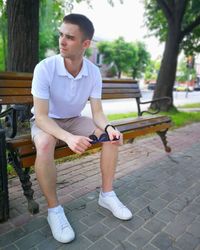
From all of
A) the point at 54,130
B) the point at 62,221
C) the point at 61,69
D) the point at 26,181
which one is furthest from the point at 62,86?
the point at 62,221

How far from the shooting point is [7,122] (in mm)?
2818

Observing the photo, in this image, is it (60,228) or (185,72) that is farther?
(185,72)

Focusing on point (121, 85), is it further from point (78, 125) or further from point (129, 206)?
point (129, 206)

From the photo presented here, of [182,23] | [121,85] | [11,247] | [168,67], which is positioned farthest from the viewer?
[182,23]

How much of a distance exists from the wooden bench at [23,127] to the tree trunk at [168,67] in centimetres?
505

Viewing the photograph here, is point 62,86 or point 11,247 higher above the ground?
point 62,86

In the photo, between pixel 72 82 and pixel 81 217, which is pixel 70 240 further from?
pixel 72 82

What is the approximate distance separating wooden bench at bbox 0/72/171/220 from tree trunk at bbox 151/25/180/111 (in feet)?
16.6

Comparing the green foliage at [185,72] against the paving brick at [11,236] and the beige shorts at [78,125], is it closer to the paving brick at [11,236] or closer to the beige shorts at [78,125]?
the beige shorts at [78,125]

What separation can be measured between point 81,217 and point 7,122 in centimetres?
122

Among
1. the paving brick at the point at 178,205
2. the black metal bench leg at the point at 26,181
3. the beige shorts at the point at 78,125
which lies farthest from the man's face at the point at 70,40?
the paving brick at the point at 178,205

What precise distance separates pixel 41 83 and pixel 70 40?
0.45 m

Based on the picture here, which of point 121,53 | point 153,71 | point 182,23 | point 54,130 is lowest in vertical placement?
point 54,130

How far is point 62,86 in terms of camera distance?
98.7 inches
